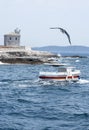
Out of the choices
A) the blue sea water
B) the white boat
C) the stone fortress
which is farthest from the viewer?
the stone fortress

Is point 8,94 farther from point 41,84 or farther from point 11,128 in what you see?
point 11,128

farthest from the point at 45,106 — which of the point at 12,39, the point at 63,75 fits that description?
the point at 12,39

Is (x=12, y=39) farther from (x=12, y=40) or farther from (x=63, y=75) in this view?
(x=63, y=75)

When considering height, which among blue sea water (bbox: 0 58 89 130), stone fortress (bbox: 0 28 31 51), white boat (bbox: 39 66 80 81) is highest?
stone fortress (bbox: 0 28 31 51)

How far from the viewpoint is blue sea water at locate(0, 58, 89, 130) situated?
3803 centimetres

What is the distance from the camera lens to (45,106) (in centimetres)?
4828

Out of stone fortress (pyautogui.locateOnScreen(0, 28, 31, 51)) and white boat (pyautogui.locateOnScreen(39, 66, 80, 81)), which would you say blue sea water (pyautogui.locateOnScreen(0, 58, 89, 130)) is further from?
stone fortress (pyautogui.locateOnScreen(0, 28, 31, 51))

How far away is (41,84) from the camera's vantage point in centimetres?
7162

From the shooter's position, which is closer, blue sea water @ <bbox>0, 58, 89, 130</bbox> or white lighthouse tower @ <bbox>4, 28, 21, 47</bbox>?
blue sea water @ <bbox>0, 58, 89, 130</bbox>

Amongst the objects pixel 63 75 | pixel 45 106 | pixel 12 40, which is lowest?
pixel 45 106

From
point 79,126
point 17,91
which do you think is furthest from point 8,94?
point 79,126

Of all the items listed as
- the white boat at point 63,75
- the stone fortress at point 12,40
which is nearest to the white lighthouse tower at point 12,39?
the stone fortress at point 12,40

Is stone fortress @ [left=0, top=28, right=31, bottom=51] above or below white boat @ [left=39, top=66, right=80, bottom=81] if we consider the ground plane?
above

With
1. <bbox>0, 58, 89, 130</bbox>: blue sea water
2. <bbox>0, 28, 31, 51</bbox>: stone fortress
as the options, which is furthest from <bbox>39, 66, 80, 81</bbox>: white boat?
<bbox>0, 28, 31, 51</bbox>: stone fortress
